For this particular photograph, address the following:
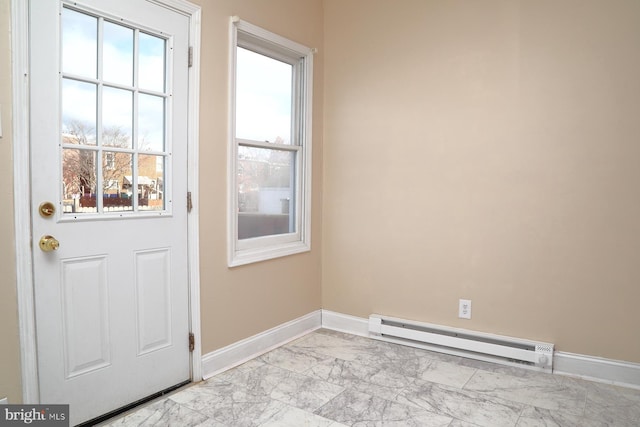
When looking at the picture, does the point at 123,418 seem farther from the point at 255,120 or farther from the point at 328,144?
the point at 328,144

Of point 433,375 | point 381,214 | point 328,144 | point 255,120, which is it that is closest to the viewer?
point 433,375

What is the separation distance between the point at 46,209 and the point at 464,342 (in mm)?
2572

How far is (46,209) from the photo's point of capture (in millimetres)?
1948

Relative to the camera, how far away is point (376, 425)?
2.17 m

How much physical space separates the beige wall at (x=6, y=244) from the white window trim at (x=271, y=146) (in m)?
1.20

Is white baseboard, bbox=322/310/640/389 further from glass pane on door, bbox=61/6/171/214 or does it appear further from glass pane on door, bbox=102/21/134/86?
glass pane on door, bbox=102/21/134/86

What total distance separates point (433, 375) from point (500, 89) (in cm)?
187

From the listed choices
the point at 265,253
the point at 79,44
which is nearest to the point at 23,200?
A: the point at 79,44

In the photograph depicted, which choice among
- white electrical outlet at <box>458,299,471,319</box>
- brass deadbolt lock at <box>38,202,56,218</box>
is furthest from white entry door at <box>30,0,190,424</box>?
white electrical outlet at <box>458,299,471,319</box>

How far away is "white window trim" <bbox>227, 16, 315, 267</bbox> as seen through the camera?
2.81m

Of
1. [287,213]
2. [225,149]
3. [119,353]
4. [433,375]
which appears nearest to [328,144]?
[287,213]

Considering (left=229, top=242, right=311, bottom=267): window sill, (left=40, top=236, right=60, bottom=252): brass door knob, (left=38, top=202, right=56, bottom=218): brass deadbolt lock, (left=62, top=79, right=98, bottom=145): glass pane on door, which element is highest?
(left=62, top=79, right=98, bottom=145): glass pane on door

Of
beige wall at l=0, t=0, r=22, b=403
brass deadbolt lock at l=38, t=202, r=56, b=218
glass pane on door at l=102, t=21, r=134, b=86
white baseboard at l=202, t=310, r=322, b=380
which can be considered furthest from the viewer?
white baseboard at l=202, t=310, r=322, b=380

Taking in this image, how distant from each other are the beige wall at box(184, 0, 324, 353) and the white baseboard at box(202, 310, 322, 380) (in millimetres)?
44
